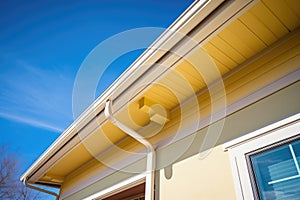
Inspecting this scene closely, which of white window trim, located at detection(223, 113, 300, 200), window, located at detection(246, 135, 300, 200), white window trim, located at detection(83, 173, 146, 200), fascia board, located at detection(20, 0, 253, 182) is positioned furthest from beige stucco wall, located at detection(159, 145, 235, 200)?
fascia board, located at detection(20, 0, 253, 182)

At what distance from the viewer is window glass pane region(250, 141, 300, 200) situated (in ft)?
3.68

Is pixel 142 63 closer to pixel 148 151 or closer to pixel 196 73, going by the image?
pixel 196 73

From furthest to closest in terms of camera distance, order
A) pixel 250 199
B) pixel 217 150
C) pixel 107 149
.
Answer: pixel 107 149 < pixel 217 150 < pixel 250 199

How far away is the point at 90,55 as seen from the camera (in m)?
2.03

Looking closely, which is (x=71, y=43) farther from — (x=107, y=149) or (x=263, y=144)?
(x=263, y=144)

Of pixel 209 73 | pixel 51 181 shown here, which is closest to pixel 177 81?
pixel 209 73

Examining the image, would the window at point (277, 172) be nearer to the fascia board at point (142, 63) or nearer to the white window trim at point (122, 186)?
the fascia board at point (142, 63)

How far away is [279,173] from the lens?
3.91ft

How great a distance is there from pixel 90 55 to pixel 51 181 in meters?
3.31

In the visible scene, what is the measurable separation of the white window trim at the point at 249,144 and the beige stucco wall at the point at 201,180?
64 millimetres

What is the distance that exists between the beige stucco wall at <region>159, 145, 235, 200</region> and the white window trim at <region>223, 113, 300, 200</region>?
0.21ft

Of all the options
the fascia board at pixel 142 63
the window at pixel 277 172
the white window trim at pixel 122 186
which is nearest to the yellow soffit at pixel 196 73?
the fascia board at pixel 142 63

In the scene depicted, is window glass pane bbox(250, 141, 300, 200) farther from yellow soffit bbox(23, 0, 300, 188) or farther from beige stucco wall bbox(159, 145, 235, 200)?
yellow soffit bbox(23, 0, 300, 188)

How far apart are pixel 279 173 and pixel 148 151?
53.5 inches
